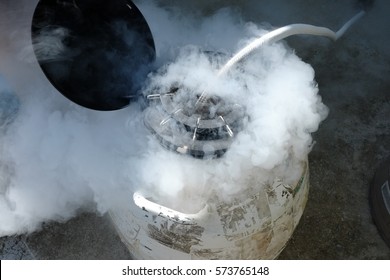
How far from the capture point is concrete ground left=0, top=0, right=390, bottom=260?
323 cm

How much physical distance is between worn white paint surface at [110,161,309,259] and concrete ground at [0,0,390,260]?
43.0 inches

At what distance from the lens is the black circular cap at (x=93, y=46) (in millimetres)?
2197

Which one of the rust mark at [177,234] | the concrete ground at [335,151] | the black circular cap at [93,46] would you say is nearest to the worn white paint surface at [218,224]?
the rust mark at [177,234]

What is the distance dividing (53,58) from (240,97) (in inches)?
35.9

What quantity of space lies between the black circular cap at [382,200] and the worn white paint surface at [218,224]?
1.19 meters

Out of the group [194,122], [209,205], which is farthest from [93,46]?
[209,205]

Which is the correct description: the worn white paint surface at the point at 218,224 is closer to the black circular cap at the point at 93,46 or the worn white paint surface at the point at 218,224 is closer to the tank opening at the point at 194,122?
the tank opening at the point at 194,122

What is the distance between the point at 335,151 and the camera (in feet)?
11.9

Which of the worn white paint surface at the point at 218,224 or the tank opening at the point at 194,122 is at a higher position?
the tank opening at the point at 194,122

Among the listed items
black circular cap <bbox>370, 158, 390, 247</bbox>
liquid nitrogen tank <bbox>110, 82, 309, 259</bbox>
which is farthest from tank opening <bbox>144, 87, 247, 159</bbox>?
black circular cap <bbox>370, 158, 390, 247</bbox>

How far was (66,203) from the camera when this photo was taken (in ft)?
9.78

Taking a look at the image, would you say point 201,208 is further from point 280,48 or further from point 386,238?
point 386,238

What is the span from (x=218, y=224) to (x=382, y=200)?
1684mm

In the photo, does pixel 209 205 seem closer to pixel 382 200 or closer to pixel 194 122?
pixel 194 122
